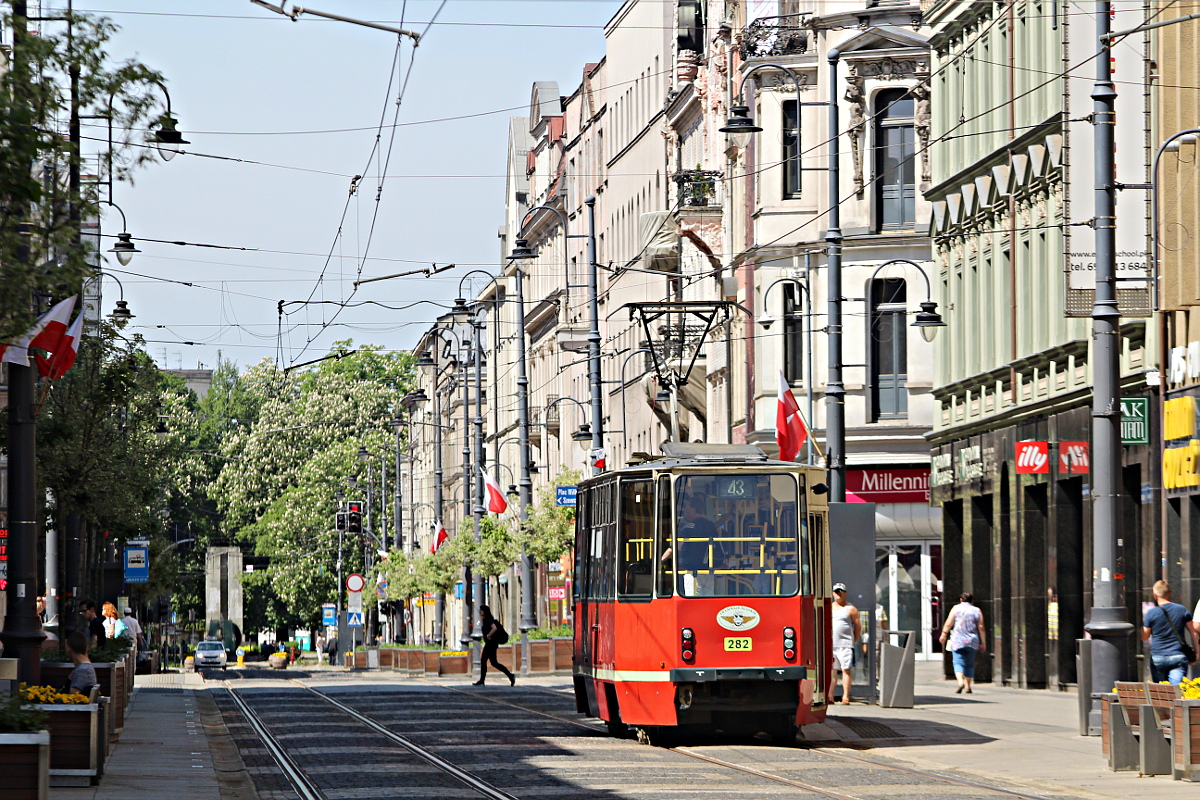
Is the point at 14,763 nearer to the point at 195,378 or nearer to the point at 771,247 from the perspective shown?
the point at 771,247

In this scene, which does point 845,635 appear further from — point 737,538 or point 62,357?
point 62,357

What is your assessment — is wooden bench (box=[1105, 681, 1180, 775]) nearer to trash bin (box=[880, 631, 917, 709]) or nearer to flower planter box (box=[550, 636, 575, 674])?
trash bin (box=[880, 631, 917, 709])

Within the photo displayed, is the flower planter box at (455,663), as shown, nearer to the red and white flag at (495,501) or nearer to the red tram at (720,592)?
the red and white flag at (495,501)

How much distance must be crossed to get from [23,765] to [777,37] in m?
40.3

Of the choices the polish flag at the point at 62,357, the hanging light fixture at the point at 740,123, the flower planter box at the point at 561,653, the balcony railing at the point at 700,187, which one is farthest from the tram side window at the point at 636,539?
the balcony railing at the point at 700,187

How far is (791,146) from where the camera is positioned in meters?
52.0

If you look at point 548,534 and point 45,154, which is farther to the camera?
point 548,534

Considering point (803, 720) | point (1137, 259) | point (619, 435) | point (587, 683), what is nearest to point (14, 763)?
point (803, 720)

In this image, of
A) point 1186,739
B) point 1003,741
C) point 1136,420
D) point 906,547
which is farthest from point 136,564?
point 1186,739

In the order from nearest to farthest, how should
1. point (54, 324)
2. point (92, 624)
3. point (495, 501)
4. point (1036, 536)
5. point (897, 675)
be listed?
1. point (54, 324)
2. point (897, 675)
3. point (1036, 536)
4. point (92, 624)
5. point (495, 501)

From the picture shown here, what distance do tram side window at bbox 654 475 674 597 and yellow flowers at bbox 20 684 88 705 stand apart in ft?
22.3

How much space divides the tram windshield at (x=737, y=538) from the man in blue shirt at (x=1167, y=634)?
3.95 meters

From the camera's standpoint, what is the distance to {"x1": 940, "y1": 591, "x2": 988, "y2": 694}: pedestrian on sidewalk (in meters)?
36.2

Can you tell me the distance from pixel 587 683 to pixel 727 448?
4.39 m
